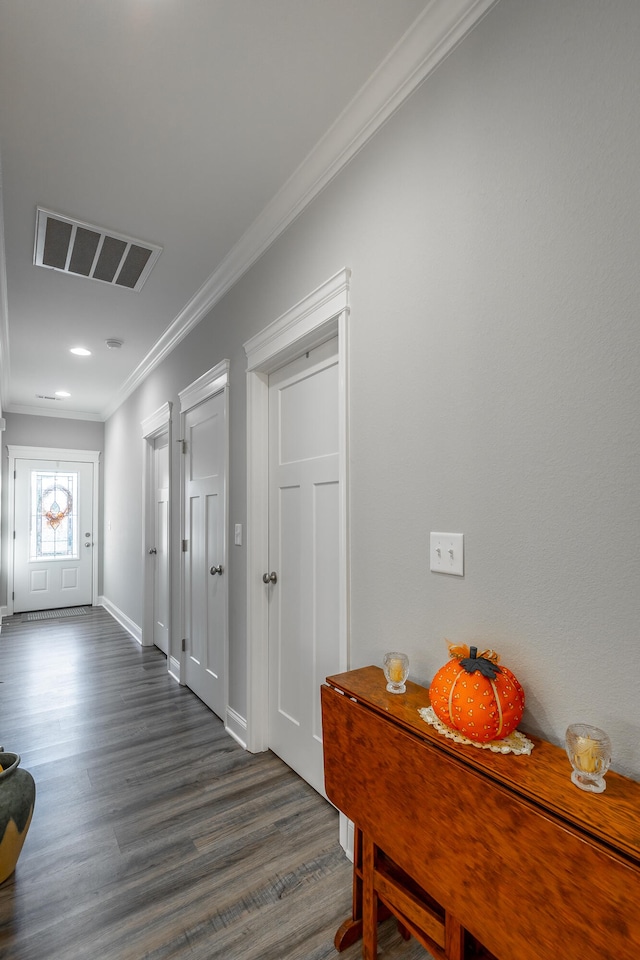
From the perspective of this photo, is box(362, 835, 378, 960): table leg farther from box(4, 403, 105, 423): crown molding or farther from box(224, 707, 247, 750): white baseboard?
box(4, 403, 105, 423): crown molding

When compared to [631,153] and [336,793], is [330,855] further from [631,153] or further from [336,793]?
[631,153]

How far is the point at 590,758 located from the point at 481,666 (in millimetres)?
254

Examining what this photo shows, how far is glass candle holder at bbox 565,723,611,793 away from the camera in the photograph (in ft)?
2.74

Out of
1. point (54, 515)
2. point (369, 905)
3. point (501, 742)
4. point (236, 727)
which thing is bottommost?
point (236, 727)

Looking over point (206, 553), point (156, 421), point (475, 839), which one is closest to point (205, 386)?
point (206, 553)

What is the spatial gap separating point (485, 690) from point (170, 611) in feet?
10.7

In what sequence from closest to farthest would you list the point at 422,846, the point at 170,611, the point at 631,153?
the point at 631,153 < the point at 422,846 < the point at 170,611

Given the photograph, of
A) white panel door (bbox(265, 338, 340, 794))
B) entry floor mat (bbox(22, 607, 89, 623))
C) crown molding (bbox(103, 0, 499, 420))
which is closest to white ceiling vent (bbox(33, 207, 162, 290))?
crown molding (bbox(103, 0, 499, 420))

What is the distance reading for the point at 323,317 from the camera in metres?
1.88

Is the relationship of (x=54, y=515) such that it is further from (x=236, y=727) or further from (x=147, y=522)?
(x=236, y=727)

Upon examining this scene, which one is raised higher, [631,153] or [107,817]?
[631,153]

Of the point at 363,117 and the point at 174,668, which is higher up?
the point at 363,117

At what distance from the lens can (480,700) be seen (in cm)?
101

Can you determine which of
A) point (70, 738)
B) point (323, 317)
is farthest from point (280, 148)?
point (70, 738)
